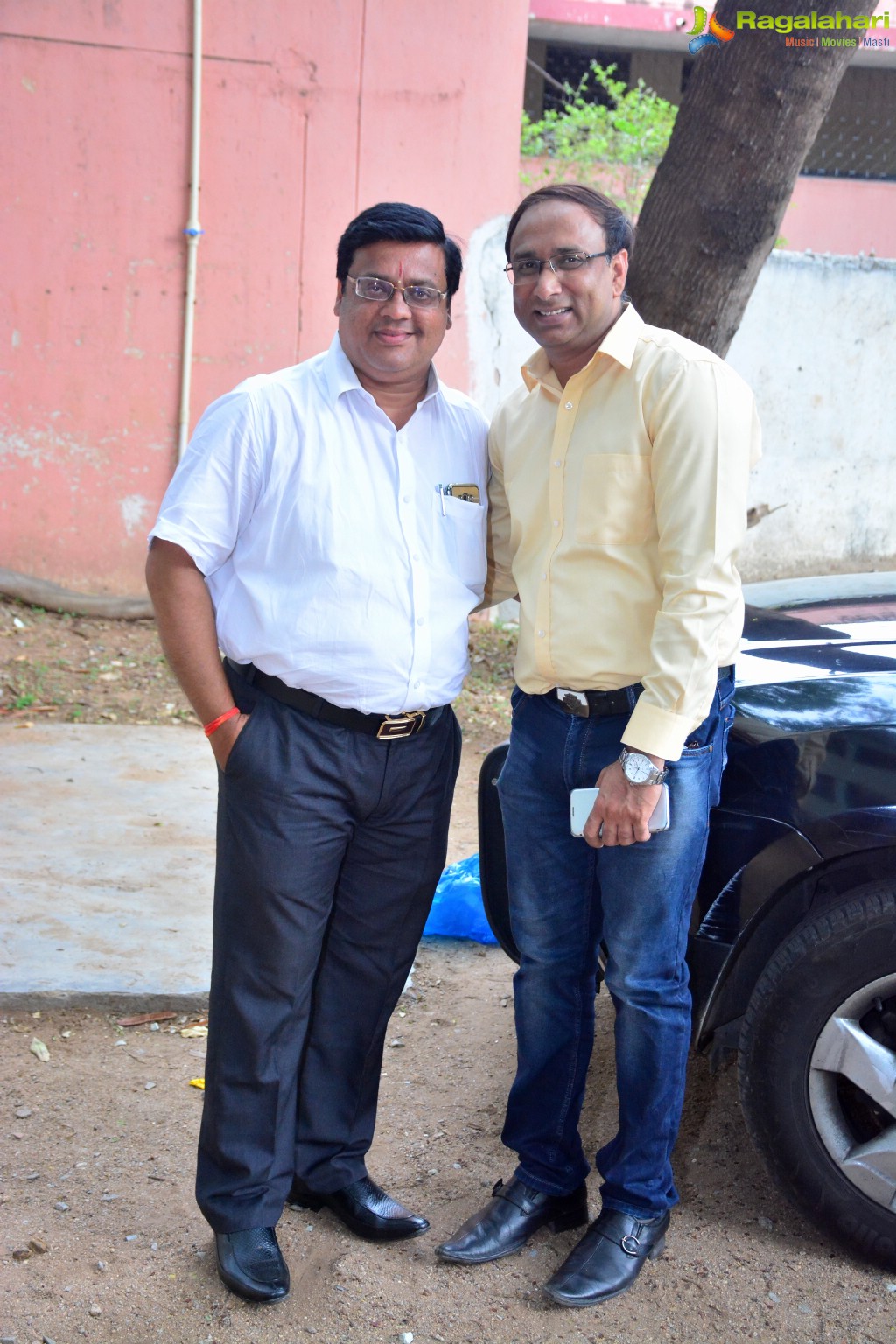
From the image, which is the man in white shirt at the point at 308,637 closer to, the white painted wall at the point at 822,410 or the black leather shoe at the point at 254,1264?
the black leather shoe at the point at 254,1264

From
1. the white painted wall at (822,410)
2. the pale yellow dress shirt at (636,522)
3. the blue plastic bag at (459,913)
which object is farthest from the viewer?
the white painted wall at (822,410)

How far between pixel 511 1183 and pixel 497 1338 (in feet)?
1.14

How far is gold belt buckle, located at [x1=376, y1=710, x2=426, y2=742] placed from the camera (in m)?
2.43

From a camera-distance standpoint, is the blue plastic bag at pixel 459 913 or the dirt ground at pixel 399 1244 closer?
the dirt ground at pixel 399 1244

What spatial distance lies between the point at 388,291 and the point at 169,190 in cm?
580

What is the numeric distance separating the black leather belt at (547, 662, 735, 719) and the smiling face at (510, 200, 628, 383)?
62 centimetres

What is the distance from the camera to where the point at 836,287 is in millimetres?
9344

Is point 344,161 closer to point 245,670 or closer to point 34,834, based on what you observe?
point 34,834

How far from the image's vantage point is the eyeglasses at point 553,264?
7.68ft

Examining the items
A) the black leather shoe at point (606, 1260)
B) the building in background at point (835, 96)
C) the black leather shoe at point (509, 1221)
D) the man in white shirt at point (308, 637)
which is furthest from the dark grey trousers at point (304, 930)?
the building in background at point (835, 96)

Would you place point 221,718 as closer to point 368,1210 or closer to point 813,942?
point 368,1210

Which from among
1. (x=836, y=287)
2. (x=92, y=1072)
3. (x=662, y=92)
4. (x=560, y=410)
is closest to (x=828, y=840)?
(x=560, y=410)

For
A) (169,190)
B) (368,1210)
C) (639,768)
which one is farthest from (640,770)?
(169,190)

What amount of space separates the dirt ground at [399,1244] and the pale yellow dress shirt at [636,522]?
1.13 m
